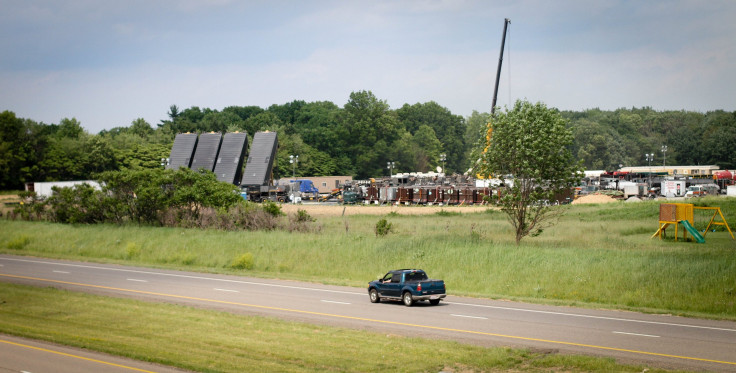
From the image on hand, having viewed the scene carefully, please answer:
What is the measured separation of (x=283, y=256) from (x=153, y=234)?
561 inches

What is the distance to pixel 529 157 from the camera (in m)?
39.9

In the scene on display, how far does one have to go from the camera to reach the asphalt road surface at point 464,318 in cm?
1805

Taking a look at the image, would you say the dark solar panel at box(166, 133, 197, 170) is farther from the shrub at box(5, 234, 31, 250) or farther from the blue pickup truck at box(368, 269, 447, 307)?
the blue pickup truck at box(368, 269, 447, 307)

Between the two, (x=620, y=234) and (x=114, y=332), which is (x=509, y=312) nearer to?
(x=114, y=332)

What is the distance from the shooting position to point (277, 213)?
50.0m

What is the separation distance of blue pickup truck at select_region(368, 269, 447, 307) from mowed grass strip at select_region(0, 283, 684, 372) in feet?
18.5

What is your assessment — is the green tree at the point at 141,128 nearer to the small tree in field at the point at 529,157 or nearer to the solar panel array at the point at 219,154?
the solar panel array at the point at 219,154

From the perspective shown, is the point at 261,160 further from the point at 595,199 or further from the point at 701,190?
the point at 701,190

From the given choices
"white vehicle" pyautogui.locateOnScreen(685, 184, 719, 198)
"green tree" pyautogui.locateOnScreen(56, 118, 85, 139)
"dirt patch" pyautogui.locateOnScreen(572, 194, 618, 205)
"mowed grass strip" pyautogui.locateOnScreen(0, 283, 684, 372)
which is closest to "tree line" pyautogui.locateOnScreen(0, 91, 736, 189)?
"green tree" pyautogui.locateOnScreen(56, 118, 85, 139)

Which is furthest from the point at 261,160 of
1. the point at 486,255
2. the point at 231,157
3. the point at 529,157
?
the point at 486,255

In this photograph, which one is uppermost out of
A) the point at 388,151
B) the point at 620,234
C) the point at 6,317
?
the point at 388,151

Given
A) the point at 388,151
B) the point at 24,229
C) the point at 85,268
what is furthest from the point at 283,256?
the point at 388,151

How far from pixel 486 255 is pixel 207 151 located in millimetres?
63807

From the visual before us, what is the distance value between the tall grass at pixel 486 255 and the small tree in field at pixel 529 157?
110 inches
